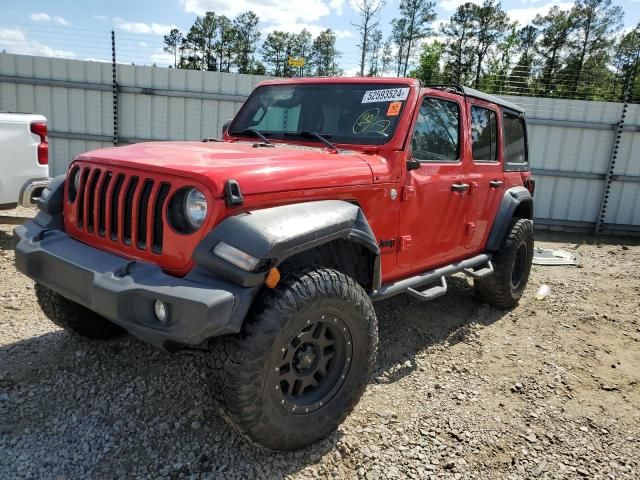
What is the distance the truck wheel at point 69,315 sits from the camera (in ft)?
10.1

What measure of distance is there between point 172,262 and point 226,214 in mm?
346

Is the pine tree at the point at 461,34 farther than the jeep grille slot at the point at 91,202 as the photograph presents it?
Yes

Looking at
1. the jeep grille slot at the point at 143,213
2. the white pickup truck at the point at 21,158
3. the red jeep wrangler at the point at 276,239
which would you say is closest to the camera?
the red jeep wrangler at the point at 276,239

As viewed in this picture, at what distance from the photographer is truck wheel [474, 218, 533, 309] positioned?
14.9 feet

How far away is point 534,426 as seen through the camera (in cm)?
292

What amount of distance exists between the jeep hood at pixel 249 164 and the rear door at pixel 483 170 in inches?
54.6

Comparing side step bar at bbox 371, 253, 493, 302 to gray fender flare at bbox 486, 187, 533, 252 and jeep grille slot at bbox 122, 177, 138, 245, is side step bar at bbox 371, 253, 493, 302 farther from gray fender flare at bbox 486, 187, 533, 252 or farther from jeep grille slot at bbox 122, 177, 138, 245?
jeep grille slot at bbox 122, 177, 138, 245

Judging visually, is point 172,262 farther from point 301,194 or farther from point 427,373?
point 427,373

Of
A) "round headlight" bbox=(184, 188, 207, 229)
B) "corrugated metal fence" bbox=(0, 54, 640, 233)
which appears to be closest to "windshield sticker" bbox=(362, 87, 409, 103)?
"round headlight" bbox=(184, 188, 207, 229)

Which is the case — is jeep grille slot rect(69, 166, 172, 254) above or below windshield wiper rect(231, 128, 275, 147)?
below

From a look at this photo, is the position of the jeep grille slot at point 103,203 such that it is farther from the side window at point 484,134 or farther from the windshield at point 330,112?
the side window at point 484,134

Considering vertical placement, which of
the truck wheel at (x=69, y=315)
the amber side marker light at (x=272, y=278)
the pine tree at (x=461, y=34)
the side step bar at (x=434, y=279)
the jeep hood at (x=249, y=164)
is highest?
the pine tree at (x=461, y=34)

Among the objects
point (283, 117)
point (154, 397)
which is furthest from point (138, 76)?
point (154, 397)

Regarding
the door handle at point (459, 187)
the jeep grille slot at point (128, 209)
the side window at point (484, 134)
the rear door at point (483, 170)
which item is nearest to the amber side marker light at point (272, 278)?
the jeep grille slot at point (128, 209)
